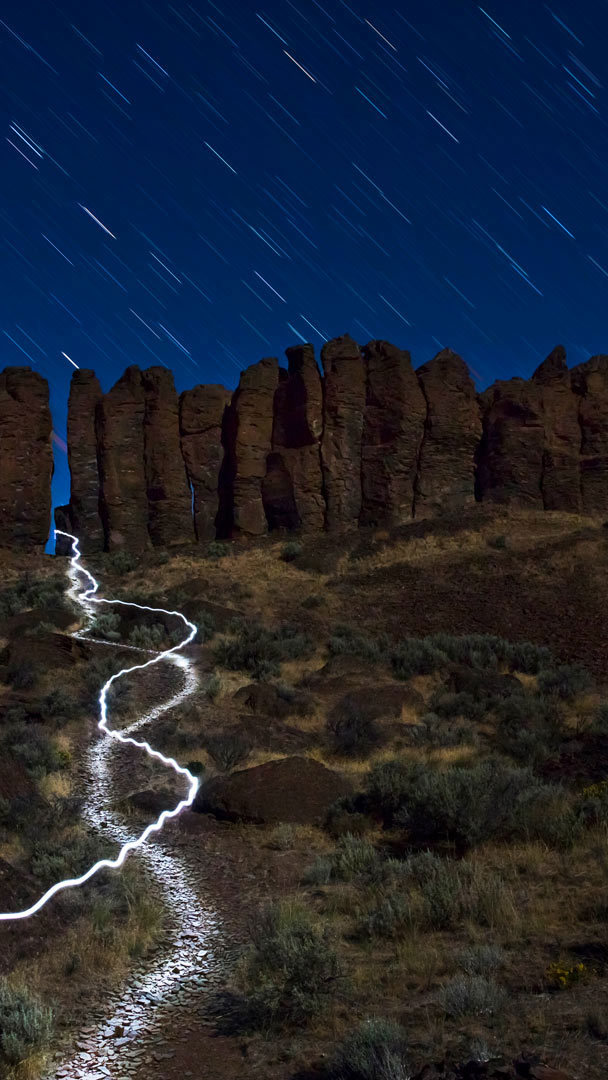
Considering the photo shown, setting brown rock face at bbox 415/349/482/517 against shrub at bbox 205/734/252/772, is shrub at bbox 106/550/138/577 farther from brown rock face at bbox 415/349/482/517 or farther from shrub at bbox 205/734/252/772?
shrub at bbox 205/734/252/772

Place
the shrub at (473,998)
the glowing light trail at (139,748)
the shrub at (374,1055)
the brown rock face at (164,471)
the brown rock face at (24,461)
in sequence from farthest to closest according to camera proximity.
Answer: the brown rock face at (164,471), the brown rock face at (24,461), the glowing light trail at (139,748), the shrub at (473,998), the shrub at (374,1055)

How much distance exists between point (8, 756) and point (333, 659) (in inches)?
376

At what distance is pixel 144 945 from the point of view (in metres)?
6.38

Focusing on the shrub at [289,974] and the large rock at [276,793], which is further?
the large rock at [276,793]

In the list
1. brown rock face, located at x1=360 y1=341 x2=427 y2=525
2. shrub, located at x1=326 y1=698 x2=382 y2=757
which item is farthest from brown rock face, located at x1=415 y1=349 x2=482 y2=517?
shrub, located at x1=326 y1=698 x2=382 y2=757

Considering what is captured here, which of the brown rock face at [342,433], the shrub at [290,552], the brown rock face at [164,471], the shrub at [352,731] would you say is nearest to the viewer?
the shrub at [352,731]

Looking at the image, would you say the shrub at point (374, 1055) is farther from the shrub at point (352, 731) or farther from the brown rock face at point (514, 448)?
the brown rock face at point (514, 448)

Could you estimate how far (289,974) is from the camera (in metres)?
5.14

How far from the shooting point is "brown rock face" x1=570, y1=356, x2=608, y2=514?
40909 mm

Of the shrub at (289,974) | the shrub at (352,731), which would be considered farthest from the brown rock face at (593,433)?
the shrub at (289,974)

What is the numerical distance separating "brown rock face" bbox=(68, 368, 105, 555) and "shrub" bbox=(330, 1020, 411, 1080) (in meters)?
38.9

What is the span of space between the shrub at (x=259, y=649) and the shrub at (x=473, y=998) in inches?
525

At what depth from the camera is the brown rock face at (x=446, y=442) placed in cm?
3988

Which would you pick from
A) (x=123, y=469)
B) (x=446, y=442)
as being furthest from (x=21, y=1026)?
(x=123, y=469)
